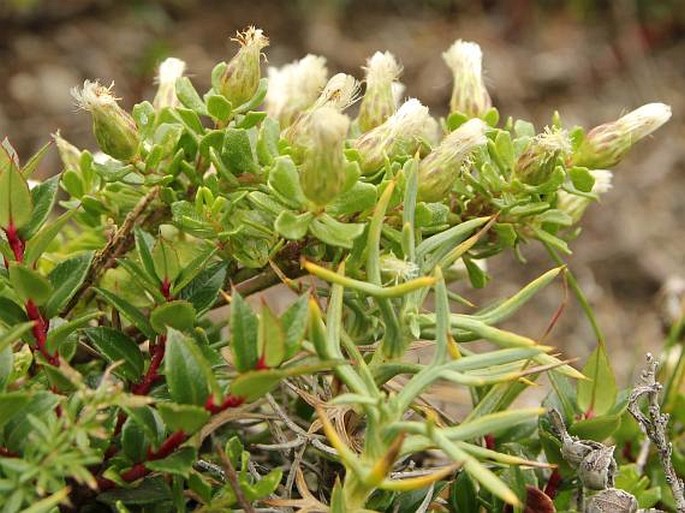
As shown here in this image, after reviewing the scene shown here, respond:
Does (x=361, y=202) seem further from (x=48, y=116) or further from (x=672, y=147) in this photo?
(x=672, y=147)

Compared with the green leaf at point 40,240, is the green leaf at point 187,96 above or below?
above

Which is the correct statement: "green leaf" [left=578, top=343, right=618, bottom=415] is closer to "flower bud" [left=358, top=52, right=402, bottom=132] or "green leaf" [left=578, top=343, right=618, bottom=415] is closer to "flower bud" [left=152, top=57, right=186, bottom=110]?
"flower bud" [left=358, top=52, right=402, bottom=132]

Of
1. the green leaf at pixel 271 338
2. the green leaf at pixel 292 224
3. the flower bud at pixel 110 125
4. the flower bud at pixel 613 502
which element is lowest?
Result: the flower bud at pixel 613 502

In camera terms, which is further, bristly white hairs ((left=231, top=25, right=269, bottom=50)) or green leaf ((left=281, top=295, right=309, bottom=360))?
bristly white hairs ((left=231, top=25, right=269, bottom=50))

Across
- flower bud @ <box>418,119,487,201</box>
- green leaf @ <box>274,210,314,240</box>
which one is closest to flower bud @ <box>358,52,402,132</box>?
flower bud @ <box>418,119,487,201</box>

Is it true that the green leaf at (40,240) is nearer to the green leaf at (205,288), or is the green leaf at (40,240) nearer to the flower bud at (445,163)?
the green leaf at (205,288)

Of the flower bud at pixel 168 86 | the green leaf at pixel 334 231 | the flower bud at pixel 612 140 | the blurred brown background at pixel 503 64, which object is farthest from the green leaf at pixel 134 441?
the blurred brown background at pixel 503 64
